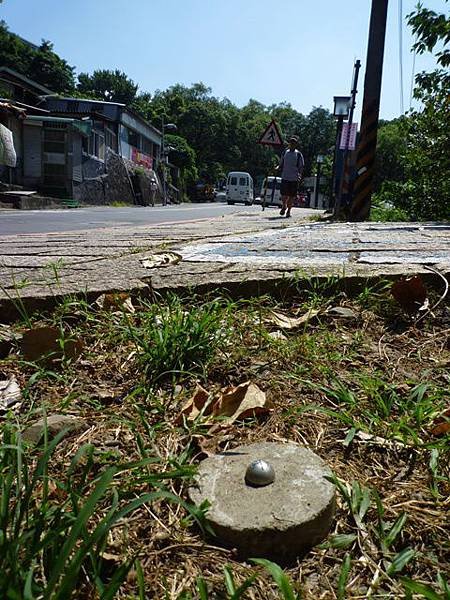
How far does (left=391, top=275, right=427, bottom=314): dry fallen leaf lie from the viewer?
1837 mm

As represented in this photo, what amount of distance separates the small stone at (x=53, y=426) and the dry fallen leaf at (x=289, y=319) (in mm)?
775

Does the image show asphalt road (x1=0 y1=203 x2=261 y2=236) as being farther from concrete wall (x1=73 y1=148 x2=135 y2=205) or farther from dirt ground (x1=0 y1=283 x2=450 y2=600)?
concrete wall (x1=73 y1=148 x2=135 y2=205)

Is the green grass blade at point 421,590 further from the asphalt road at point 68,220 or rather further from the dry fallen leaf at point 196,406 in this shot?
the asphalt road at point 68,220

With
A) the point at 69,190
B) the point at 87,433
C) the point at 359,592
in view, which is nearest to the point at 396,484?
the point at 359,592

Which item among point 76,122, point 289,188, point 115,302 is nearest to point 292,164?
point 289,188

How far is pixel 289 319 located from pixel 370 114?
900 cm

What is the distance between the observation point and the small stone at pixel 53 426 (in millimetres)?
1136

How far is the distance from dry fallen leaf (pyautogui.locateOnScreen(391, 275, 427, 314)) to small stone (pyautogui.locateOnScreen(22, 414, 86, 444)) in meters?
1.15

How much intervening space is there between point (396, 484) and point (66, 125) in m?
30.7

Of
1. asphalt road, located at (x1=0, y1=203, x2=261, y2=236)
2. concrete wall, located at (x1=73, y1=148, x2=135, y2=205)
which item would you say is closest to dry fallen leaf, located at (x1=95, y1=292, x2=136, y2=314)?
asphalt road, located at (x1=0, y1=203, x2=261, y2=236)

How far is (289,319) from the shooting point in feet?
5.97

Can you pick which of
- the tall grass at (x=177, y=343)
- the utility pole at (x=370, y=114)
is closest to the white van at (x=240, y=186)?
the utility pole at (x=370, y=114)

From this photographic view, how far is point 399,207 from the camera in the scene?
12.9 metres

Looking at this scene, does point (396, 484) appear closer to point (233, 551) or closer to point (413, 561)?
point (413, 561)
